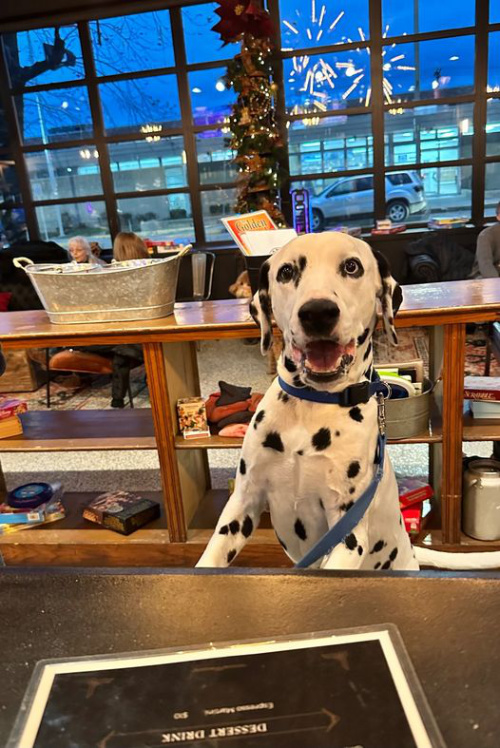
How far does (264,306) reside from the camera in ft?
5.46

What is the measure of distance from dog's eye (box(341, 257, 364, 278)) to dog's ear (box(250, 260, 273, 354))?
231mm

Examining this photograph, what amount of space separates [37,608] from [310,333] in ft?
2.63

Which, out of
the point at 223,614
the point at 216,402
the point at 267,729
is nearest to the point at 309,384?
the point at 223,614

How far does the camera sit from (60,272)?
8.41 ft

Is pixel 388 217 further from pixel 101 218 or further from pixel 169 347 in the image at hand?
pixel 169 347

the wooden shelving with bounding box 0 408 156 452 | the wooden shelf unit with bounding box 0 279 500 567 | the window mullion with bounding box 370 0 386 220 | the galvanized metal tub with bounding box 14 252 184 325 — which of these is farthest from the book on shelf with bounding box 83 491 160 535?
the window mullion with bounding box 370 0 386 220

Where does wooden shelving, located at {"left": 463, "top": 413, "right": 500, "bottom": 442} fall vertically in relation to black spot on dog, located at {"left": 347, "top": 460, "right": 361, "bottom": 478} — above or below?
below

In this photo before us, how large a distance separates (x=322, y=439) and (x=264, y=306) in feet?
1.35

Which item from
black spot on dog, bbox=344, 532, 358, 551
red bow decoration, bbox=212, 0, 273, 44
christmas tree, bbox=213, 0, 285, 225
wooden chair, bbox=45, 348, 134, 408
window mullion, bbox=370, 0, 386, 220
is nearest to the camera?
black spot on dog, bbox=344, 532, 358, 551

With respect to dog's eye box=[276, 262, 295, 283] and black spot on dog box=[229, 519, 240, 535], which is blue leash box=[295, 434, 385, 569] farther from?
dog's eye box=[276, 262, 295, 283]

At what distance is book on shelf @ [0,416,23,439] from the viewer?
314 cm

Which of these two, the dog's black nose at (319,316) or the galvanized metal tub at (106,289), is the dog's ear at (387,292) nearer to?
the dog's black nose at (319,316)

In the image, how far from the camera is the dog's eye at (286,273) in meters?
1.46

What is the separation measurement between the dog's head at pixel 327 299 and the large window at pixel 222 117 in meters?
6.68
